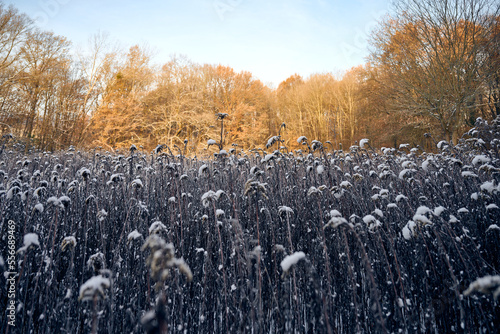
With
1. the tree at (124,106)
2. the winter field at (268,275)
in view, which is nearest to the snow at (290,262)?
the winter field at (268,275)

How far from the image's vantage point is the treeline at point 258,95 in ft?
35.2

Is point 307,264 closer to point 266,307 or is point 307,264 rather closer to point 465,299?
point 266,307

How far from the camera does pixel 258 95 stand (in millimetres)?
25531

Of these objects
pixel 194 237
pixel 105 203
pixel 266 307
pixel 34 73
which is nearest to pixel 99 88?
pixel 34 73

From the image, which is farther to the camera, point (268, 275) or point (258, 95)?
point (258, 95)

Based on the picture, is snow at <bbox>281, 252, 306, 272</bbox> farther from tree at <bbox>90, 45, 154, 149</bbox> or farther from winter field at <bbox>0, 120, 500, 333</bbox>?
tree at <bbox>90, 45, 154, 149</bbox>

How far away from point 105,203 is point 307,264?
343 cm

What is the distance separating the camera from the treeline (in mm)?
10734

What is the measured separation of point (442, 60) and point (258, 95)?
16.8 m

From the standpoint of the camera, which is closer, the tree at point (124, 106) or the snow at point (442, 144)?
the snow at point (442, 144)

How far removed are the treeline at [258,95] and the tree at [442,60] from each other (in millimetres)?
49

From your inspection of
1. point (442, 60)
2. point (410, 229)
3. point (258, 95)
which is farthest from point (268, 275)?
point (258, 95)

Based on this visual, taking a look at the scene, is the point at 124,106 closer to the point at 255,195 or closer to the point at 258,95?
the point at 258,95

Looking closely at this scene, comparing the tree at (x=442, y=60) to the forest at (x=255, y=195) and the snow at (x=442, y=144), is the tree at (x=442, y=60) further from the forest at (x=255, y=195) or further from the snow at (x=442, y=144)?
the snow at (x=442, y=144)
